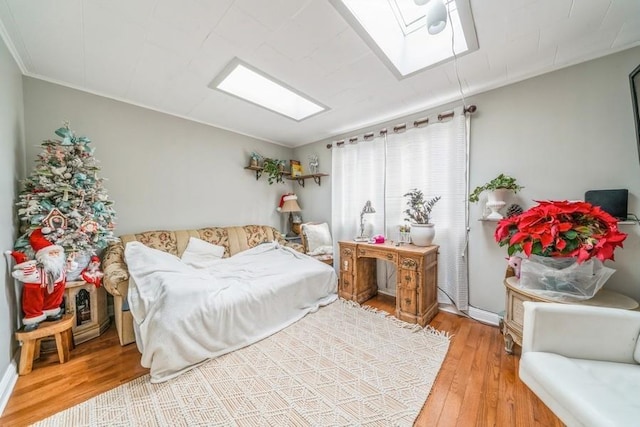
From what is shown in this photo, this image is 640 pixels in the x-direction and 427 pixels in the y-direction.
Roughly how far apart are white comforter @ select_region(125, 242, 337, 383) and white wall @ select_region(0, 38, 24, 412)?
2.03 ft

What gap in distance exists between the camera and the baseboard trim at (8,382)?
1.26 metres

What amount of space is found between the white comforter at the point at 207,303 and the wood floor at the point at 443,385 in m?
0.28

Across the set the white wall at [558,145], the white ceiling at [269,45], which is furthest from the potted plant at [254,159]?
the white wall at [558,145]

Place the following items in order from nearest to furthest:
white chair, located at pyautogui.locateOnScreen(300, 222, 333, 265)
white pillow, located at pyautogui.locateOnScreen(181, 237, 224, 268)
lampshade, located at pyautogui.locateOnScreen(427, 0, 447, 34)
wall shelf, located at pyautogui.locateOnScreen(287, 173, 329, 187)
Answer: lampshade, located at pyautogui.locateOnScreen(427, 0, 447, 34)
white pillow, located at pyautogui.locateOnScreen(181, 237, 224, 268)
white chair, located at pyautogui.locateOnScreen(300, 222, 333, 265)
wall shelf, located at pyautogui.locateOnScreen(287, 173, 329, 187)

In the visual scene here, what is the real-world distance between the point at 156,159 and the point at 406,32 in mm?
2922

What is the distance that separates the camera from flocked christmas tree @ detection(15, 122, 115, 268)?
1600 mm

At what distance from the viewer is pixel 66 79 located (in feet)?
6.51

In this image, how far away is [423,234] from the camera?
2283 mm

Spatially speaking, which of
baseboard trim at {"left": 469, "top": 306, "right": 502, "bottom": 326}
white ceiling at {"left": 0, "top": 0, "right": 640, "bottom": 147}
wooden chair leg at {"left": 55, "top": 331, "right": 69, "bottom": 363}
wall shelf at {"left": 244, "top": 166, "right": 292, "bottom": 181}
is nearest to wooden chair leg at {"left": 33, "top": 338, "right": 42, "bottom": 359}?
wooden chair leg at {"left": 55, "top": 331, "right": 69, "bottom": 363}

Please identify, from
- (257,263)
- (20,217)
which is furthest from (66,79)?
(257,263)

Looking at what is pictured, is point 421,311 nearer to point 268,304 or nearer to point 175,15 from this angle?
point 268,304

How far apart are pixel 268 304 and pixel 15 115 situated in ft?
8.12

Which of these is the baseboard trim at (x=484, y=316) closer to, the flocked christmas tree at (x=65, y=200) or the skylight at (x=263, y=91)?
the skylight at (x=263, y=91)

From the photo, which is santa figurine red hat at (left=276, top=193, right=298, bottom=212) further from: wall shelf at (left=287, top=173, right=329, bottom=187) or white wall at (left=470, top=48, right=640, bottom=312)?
white wall at (left=470, top=48, right=640, bottom=312)
